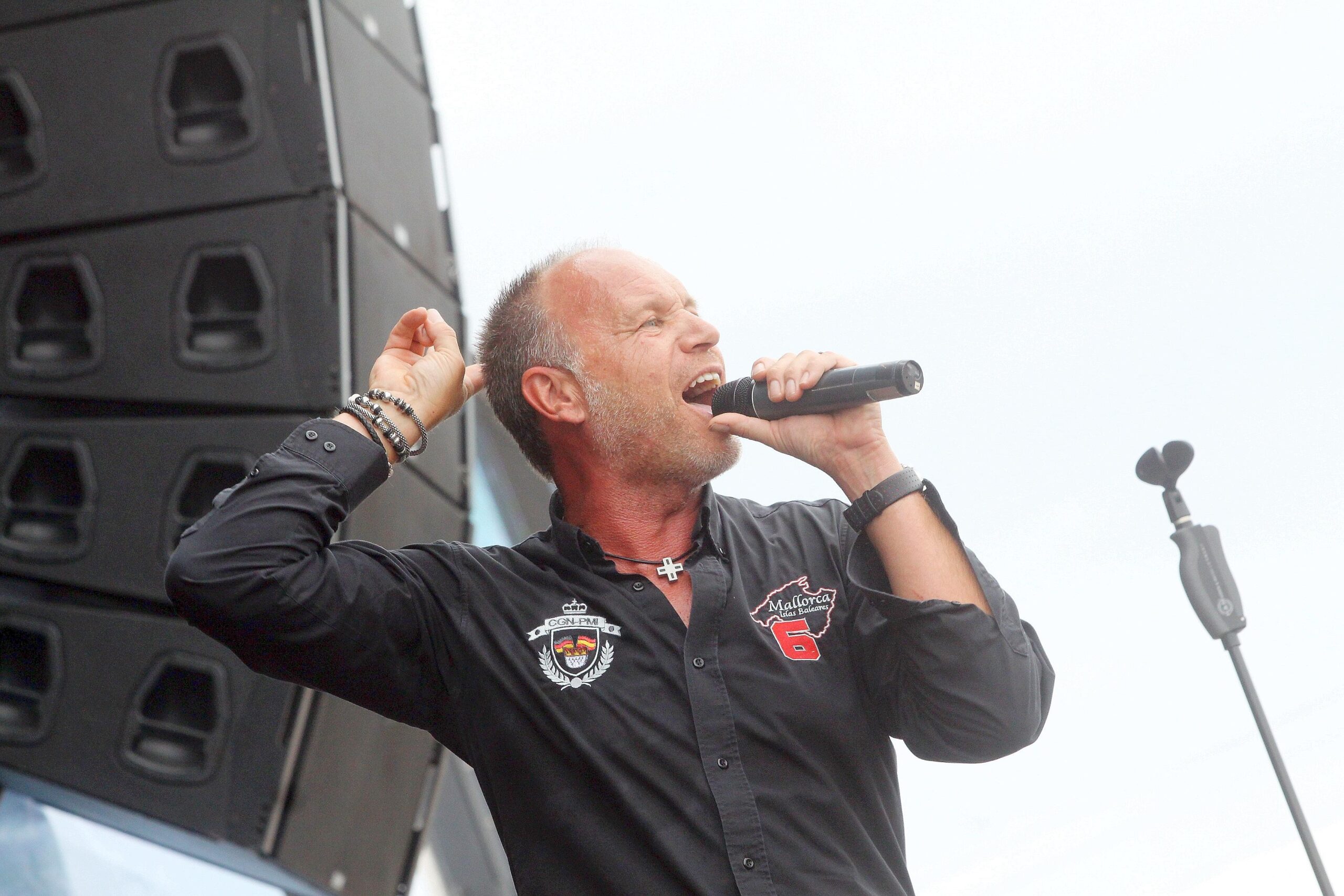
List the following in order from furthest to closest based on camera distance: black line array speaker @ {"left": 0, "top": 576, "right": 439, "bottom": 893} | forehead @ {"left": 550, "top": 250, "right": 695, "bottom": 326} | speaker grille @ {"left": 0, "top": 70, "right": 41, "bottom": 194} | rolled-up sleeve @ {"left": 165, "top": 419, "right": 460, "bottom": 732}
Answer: speaker grille @ {"left": 0, "top": 70, "right": 41, "bottom": 194}
black line array speaker @ {"left": 0, "top": 576, "right": 439, "bottom": 893}
forehead @ {"left": 550, "top": 250, "right": 695, "bottom": 326}
rolled-up sleeve @ {"left": 165, "top": 419, "right": 460, "bottom": 732}

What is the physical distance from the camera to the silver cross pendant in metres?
1.32

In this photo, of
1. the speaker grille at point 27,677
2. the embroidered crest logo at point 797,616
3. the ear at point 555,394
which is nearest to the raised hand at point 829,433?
the embroidered crest logo at point 797,616

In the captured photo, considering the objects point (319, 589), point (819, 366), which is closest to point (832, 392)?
point (819, 366)

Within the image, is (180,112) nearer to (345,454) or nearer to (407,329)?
(407,329)

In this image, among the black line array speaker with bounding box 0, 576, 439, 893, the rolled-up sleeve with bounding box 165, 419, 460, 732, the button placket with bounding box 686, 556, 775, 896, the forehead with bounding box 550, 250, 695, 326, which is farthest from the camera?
the black line array speaker with bounding box 0, 576, 439, 893

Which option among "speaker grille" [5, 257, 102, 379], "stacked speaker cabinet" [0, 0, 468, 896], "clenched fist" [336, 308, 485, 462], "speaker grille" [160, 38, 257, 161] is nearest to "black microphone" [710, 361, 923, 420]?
"clenched fist" [336, 308, 485, 462]

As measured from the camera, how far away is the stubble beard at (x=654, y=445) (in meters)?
1.35

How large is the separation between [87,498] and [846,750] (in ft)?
7.01

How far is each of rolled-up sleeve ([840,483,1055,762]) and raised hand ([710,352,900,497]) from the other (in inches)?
2.4

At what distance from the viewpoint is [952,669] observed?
1.15 meters

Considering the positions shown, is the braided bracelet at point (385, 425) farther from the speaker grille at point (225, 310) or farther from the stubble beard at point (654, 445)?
the speaker grille at point (225, 310)

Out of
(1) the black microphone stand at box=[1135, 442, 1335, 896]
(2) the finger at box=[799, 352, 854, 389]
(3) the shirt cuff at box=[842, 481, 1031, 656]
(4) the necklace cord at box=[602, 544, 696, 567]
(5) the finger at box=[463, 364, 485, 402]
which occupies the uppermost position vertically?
(5) the finger at box=[463, 364, 485, 402]

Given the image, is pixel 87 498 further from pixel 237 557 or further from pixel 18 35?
pixel 237 557

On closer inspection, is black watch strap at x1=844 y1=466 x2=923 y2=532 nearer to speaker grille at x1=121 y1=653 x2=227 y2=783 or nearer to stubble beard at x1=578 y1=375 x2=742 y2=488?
stubble beard at x1=578 y1=375 x2=742 y2=488
